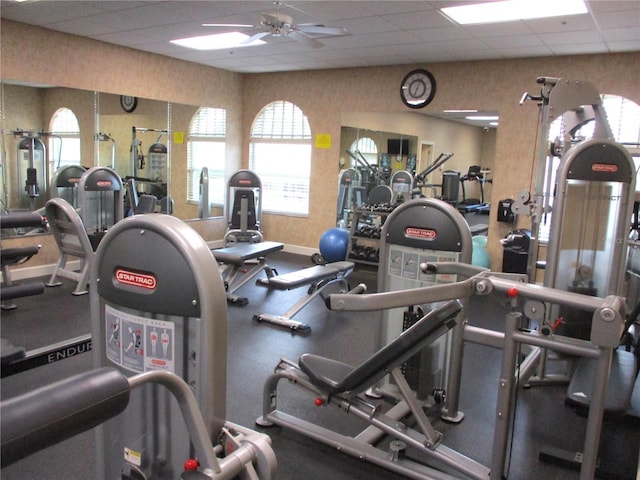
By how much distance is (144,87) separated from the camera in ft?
19.2

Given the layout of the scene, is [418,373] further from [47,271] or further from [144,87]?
[144,87]

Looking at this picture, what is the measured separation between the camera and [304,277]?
370 cm

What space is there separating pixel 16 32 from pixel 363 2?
3265 mm

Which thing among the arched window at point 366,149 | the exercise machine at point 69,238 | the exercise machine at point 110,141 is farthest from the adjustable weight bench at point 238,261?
the arched window at point 366,149

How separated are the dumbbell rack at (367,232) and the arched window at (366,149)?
34.2 inches

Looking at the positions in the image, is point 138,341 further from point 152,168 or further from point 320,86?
point 320,86

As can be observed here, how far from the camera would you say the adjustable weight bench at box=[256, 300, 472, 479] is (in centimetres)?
189

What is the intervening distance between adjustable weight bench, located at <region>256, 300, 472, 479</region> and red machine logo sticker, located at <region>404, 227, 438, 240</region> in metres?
0.63

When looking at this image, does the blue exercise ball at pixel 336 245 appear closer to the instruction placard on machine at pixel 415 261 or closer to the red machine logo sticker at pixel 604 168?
the instruction placard on machine at pixel 415 261

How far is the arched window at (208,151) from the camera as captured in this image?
262 inches

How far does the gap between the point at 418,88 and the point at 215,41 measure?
233 centimetres

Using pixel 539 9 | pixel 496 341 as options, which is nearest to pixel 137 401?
pixel 496 341

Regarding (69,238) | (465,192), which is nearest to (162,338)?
(69,238)

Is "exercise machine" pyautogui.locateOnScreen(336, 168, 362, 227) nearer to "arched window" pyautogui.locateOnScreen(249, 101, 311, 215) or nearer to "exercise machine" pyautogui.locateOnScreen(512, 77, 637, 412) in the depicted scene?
"arched window" pyautogui.locateOnScreen(249, 101, 311, 215)
